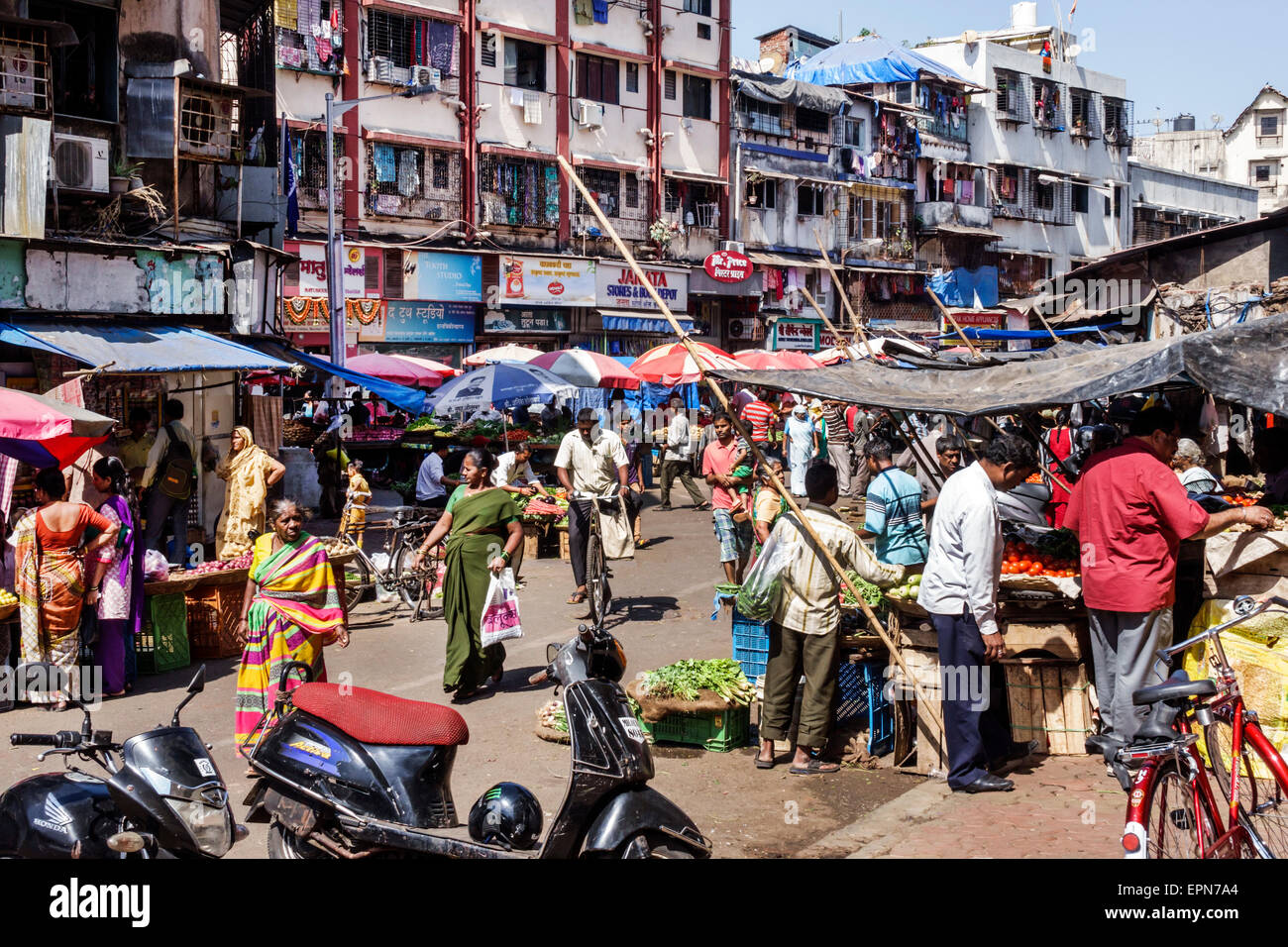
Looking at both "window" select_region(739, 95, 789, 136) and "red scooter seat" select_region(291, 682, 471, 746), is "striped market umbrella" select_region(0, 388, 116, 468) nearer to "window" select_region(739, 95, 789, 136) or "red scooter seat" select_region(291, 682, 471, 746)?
"red scooter seat" select_region(291, 682, 471, 746)

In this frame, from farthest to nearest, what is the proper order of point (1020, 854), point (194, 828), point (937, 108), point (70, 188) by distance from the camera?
point (937, 108) → point (70, 188) → point (1020, 854) → point (194, 828)

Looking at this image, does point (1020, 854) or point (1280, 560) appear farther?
point (1280, 560)

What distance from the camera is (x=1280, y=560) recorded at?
7305 mm

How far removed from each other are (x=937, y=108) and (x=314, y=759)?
4898cm

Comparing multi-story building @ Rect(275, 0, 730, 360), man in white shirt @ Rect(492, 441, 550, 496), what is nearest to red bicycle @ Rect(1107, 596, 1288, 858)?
man in white shirt @ Rect(492, 441, 550, 496)

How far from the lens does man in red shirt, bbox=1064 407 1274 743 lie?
6.59m

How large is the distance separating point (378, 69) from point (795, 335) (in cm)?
1798

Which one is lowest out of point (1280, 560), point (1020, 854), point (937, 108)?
point (1020, 854)

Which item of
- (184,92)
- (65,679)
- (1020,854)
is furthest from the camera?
(184,92)

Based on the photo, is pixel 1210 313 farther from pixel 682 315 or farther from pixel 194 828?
pixel 682 315

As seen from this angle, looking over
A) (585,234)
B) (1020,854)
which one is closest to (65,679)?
(1020,854)

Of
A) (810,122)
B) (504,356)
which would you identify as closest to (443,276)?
(504,356)

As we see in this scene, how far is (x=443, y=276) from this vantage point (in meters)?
31.7

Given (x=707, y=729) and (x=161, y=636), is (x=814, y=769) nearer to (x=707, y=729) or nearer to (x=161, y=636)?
(x=707, y=729)
